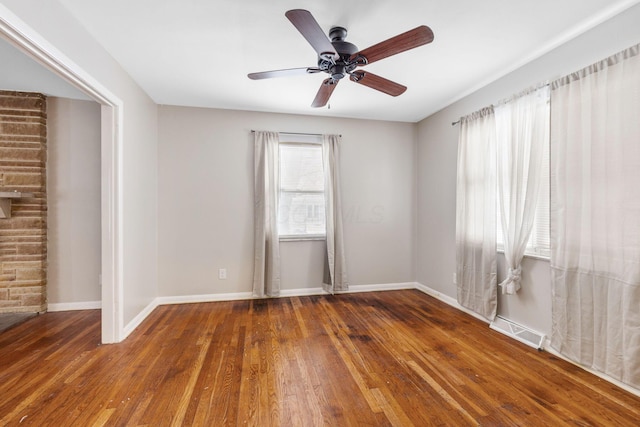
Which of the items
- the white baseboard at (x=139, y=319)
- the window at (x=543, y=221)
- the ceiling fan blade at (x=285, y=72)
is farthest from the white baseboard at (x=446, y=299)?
the white baseboard at (x=139, y=319)

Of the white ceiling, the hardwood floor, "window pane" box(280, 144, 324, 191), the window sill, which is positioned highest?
the white ceiling

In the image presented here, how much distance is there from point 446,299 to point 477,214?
126 cm

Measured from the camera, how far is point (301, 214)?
3945 millimetres

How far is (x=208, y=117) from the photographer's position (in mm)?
3648

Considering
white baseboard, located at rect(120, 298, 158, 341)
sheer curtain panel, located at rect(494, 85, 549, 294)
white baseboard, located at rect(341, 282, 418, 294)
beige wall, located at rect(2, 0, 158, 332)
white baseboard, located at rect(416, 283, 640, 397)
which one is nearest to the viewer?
beige wall, located at rect(2, 0, 158, 332)

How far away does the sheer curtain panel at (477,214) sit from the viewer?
2.88 metres

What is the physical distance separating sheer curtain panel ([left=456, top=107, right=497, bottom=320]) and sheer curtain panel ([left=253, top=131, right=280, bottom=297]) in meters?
2.29

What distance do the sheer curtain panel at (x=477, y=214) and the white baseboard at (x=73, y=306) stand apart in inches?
171

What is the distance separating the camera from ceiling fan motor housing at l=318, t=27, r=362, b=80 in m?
1.96

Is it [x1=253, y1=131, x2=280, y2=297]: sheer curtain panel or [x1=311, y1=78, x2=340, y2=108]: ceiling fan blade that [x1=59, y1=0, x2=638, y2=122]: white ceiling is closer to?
[x1=311, y1=78, x2=340, y2=108]: ceiling fan blade

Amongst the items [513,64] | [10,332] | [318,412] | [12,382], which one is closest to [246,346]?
[318,412]

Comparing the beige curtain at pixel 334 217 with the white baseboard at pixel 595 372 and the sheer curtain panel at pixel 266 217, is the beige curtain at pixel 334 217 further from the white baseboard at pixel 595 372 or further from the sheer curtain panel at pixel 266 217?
the white baseboard at pixel 595 372

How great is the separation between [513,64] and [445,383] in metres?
2.80

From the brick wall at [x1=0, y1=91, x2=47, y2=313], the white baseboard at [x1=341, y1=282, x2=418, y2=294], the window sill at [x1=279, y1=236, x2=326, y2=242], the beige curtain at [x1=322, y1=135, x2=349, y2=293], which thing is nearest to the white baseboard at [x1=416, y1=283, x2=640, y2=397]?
the white baseboard at [x1=341, y1=282, x2=418, y2=294]
